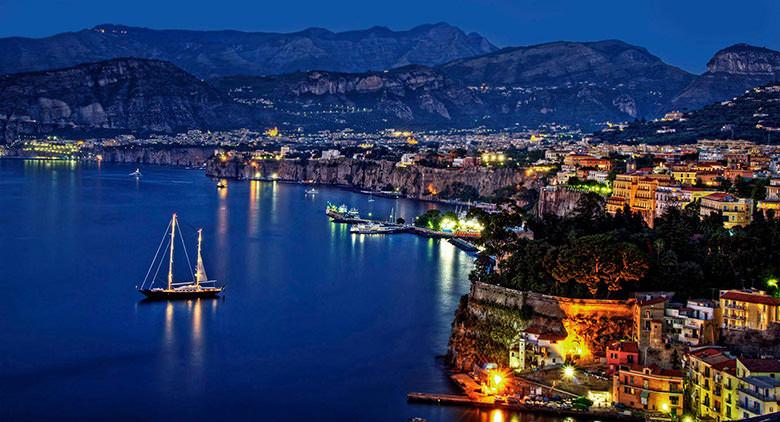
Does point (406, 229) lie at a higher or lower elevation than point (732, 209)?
lower

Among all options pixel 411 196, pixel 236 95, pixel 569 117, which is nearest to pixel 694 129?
pixel 411 196

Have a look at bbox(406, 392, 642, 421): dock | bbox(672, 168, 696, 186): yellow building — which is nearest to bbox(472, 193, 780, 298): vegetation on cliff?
bbox(406, 392, 642, 421): dock

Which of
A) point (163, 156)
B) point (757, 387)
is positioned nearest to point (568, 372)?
point (757, 387)

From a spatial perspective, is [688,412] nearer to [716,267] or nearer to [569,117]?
[716,267]

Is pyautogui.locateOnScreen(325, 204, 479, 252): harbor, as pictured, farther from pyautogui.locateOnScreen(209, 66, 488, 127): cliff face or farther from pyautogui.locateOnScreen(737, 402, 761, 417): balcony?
pyautogui.locateOnScreen(209, 66, 488, 127): cliff face

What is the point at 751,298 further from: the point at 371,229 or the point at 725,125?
the point at 725,125

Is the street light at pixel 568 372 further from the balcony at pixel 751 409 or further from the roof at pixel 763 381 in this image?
the roof at pixel 763 381

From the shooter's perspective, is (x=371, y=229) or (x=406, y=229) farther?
(x=406, y=229)

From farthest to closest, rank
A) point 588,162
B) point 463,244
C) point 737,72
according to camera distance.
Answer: point 737,72 < point 588,162 < point 463,244
